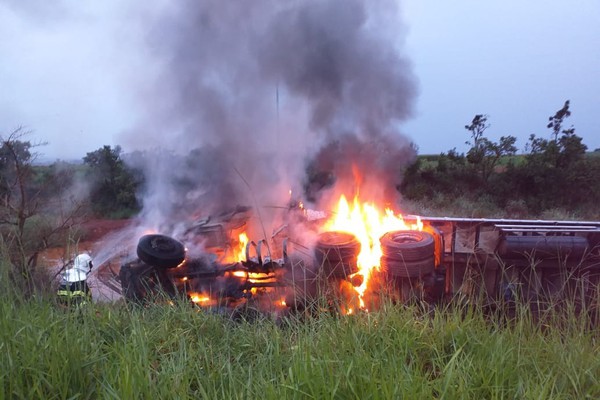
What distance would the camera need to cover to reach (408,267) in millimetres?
5223

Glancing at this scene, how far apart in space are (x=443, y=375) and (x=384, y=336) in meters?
0.53

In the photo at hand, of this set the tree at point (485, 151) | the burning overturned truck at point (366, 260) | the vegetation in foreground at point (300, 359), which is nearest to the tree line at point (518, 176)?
the tree at point (485, 151)

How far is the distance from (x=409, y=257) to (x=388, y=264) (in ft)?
0.93

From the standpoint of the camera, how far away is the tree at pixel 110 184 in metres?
14.0

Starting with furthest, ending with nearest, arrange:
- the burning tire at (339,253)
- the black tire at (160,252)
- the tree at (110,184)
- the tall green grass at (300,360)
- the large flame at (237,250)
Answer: the tree at (110,184)
the large flame at (237,250)
the black tire at (160,252)
the burning tire at (339,253)
the tall green grass at (300,360)

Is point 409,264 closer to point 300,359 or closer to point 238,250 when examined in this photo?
point 238,250

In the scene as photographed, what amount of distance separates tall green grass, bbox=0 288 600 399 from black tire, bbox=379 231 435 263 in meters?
2.21

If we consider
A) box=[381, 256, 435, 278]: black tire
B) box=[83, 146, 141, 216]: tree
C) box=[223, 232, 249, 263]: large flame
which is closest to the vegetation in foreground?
box=[381, 256, 435, 278]: black tire

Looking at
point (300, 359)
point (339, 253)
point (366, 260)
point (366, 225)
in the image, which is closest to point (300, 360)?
point (300, 359)

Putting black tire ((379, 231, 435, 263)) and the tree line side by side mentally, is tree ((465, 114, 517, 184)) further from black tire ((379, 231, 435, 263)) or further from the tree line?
black tire ((379, 231, 435, 263))

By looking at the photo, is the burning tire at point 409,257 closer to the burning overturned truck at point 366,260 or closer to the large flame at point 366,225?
the burning overturned truck at point 366,260

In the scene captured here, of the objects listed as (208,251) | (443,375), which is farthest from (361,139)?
(443,375)

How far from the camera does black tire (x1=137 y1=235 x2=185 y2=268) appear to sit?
6.03 metres

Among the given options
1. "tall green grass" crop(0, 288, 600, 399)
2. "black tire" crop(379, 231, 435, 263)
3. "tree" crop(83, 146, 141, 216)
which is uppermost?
"tree" crop(83, 146, 141, 216)
